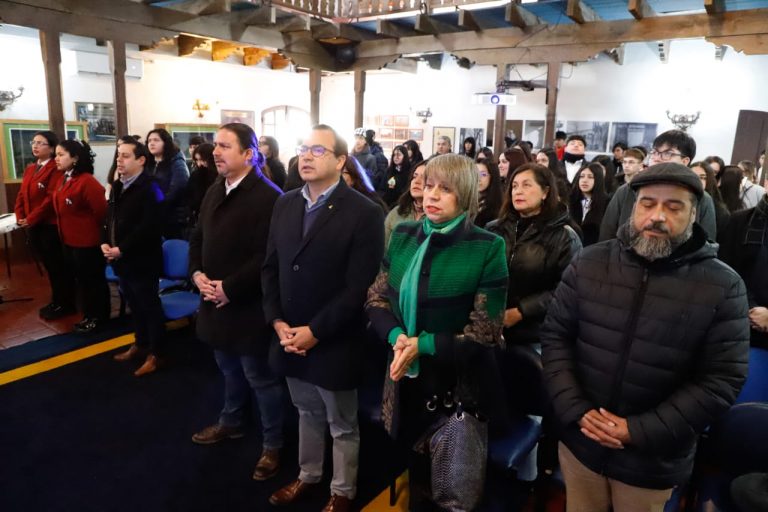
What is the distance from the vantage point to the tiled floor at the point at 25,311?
4.87 m

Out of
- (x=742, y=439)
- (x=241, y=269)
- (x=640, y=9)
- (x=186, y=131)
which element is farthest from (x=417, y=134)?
(x=742, y=439)

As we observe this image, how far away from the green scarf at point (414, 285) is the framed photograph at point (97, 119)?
34.0 feet

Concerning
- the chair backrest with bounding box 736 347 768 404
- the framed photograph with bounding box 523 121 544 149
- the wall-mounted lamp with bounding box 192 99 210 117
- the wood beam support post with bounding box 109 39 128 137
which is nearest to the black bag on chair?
the chair backrest with bounding box 736 347 768 404

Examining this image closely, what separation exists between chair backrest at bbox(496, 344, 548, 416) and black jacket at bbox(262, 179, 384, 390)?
0.73 m

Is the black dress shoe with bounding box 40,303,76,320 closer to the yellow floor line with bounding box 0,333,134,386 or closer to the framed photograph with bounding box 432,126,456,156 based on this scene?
the yellow floor line with bounding box 0,333,134,386

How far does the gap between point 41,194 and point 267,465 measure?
415 cm

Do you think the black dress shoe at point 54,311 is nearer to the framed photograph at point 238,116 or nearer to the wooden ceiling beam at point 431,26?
the wooden ceiling beam at point 431,26

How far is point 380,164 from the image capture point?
8.05 m

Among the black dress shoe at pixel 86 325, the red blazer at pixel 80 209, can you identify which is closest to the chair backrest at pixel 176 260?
the red blazer at pixel 80 209

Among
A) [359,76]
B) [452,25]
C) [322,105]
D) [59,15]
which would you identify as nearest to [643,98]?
[452,25]

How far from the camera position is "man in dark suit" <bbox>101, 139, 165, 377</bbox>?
401cm

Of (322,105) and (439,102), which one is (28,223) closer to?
(439,102)

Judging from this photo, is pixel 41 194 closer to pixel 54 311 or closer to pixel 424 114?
pixel 54 311

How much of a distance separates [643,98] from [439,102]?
4.96m
